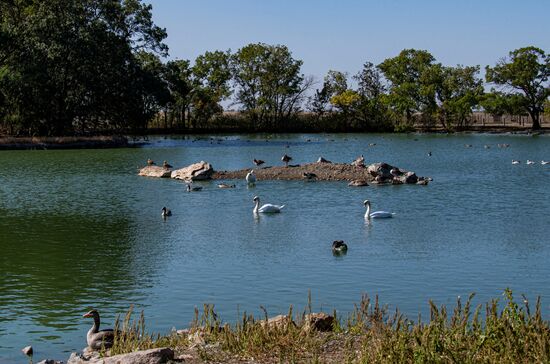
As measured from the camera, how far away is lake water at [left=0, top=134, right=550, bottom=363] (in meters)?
15.0

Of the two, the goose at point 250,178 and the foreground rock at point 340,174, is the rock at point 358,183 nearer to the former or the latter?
the foreground rock at point 340,174

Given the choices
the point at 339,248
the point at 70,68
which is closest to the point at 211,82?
the point at 70,68

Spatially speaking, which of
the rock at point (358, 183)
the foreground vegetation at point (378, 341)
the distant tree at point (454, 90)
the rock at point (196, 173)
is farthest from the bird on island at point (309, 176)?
the distant tree at point (454, 90)

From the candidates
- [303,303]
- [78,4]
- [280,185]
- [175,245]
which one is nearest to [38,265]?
[175,245]

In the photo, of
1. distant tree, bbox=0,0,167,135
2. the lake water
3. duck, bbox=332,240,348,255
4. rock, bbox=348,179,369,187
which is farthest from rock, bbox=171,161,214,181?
distant tree, bbox=0,0,167,135

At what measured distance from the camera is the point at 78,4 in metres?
73.8

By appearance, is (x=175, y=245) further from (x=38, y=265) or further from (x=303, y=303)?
(x=303, y=303)

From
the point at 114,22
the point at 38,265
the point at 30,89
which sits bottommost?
the point at 38,265

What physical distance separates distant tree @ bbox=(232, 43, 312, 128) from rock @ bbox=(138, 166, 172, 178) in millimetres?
66758

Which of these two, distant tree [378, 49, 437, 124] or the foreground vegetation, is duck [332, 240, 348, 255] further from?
distant tree [378, 49, 437, 124]

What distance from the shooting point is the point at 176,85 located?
292 ft

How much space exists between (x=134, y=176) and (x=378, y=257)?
2593cm

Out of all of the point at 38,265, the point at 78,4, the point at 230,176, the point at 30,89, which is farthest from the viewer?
the point at 78,4

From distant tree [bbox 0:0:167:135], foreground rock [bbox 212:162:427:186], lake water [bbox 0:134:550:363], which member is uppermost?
distant tree [bbox 0:0:167:135]
